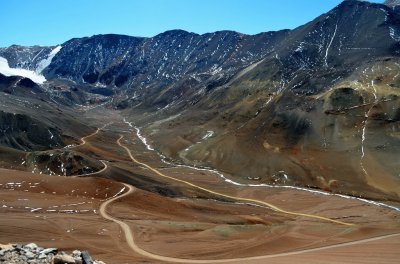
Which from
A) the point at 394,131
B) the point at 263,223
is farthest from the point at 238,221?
the point at 394,131

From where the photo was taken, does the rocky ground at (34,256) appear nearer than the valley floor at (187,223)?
Yes

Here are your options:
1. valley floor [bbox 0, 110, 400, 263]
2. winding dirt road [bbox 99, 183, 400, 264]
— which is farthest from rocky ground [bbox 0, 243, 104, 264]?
winding dirt road [bbox 99, 183, 400, 264]

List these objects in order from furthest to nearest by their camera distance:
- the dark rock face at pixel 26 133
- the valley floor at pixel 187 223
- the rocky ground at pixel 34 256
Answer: the dark rock face at pixel 26 133, the valley floor at pixel 187 223, the rocky ground at pixel 34 256

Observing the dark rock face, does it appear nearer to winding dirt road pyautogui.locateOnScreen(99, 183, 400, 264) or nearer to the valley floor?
the valley floor

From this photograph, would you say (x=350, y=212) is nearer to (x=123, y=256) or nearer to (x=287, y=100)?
(x=123, y=256)

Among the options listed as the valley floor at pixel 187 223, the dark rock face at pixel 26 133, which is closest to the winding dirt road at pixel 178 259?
the valley floor at pixel 187 223

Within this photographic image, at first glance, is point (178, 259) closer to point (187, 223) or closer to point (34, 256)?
point (187, 223)

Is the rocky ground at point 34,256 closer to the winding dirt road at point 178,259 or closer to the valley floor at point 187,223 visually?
the valley floor at point 187,223
